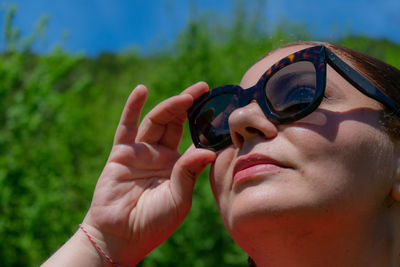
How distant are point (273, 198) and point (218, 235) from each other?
7.84m

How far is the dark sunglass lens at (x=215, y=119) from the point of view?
6.84 ft

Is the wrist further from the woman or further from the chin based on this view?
the chin

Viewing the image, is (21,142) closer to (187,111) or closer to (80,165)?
(80,165)

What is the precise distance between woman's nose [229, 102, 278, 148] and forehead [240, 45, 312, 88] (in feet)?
0.61

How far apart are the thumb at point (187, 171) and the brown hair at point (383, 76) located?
782 mm

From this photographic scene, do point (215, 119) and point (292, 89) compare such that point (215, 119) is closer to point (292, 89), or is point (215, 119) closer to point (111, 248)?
point (292, 89)

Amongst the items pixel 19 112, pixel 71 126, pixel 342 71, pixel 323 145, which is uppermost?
pixel 342 71

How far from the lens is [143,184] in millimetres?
2371

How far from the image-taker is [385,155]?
1.67m

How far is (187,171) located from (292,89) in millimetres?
720

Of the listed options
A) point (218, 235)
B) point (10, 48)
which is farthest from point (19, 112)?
point (218, 235)

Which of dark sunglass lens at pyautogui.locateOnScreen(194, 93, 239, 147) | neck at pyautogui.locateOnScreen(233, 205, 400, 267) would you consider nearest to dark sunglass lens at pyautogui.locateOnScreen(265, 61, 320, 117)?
dark sunglass lens at pyautogui.locateOnScreen(194, 93, 239, 147)

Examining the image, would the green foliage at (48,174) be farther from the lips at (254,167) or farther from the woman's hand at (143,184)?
the lips at (254,167)

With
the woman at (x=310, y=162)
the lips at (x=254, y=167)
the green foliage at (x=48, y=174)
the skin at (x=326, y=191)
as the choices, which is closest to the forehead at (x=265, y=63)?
the woman at (x=310, y=162)
